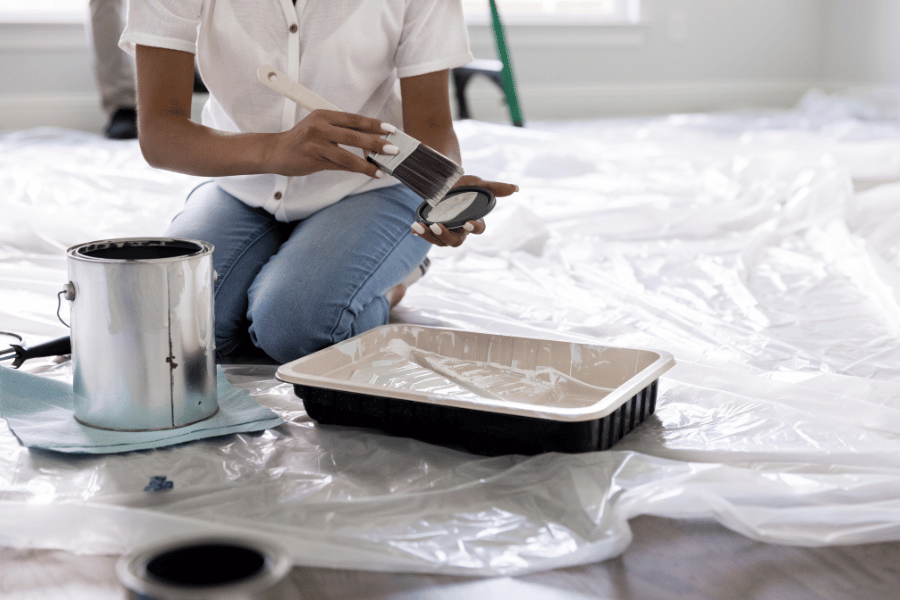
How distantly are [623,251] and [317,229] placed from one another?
2.21 ft

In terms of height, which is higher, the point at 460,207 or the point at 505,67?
the point at 505,67

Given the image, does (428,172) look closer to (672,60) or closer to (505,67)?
(505,67)

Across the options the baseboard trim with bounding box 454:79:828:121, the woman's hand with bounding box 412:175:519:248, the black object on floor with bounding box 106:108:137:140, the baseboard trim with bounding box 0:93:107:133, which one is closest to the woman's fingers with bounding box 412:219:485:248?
the woman's hand with bounding box 412:175:519:248

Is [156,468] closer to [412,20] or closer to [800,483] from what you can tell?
[800,483]

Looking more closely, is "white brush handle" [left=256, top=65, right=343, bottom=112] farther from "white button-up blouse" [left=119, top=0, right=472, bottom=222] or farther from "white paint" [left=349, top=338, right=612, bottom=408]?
"white paint" [left=349, top=338, right=612, bottom=408]

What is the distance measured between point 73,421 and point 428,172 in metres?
0.39

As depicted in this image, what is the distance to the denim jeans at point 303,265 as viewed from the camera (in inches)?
37.4

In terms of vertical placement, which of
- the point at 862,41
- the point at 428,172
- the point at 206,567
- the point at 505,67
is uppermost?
the point at 862,41

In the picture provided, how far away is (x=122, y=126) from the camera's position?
2.55 metres

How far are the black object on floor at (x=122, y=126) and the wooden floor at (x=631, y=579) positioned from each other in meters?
2.18

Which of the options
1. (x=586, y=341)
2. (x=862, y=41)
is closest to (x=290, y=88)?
(x=586, y=341)

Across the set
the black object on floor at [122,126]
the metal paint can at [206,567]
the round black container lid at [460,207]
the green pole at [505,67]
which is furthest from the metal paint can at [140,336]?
the black object on floor at [122,126]

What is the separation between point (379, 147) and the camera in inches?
31.6

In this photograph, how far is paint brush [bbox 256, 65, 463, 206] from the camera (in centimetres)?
81
